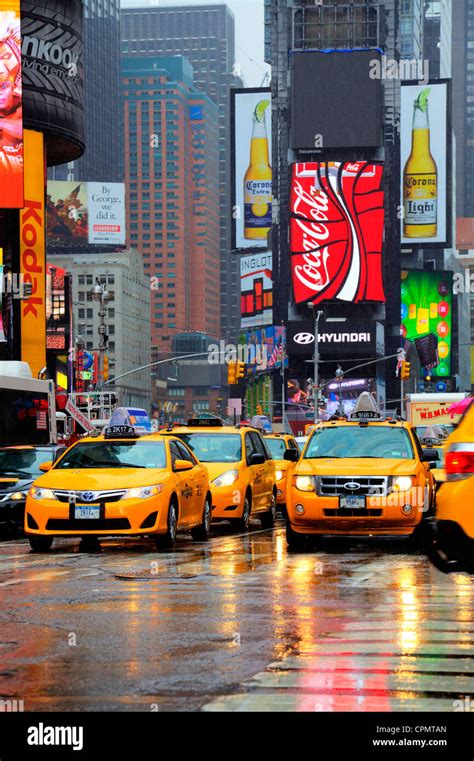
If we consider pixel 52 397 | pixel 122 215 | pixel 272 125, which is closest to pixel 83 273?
pixel 122 215

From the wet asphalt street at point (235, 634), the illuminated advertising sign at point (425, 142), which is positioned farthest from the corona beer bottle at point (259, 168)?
the wet asphalt street at point (235, 634)

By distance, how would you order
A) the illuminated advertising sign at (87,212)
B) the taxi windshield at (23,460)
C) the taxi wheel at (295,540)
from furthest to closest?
the illuminated advertising sign at (87,212) < the taxi windshield at (23,460) < the taxi wheel at (295,540)

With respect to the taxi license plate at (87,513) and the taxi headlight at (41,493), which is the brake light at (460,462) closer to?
the taxi license plate at (87,513)

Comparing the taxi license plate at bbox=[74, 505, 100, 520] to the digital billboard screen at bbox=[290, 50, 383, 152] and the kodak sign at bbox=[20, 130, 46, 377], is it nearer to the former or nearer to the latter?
the kodak sign at bbox=[20, 130, 46, 377]

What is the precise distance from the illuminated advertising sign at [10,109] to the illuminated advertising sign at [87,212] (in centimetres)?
9731

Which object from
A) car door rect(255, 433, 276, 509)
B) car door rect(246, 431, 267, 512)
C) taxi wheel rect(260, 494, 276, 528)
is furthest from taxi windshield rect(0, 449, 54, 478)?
taxi wheel rect(260, 494, 276, 528)

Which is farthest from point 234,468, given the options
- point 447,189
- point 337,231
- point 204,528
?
point 447,189

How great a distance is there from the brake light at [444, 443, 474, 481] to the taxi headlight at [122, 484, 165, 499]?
320 inches

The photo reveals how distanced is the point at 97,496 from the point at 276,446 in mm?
14594

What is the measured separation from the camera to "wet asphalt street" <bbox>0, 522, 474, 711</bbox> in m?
7.14

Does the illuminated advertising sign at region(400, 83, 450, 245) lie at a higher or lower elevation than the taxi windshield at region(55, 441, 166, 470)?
higher

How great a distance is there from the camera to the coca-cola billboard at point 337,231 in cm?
12706

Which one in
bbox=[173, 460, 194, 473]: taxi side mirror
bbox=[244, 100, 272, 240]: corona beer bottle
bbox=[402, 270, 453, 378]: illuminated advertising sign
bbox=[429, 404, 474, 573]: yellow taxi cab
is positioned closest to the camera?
bbox=[429, 404, 474, 573]: yellow taxi cab
